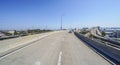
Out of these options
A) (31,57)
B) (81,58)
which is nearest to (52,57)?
(31,57)

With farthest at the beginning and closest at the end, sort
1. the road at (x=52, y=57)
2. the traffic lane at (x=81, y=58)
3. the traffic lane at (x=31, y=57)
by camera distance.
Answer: the traffic lane at (x=81, y=58), the road at (x=52, y=57), the traffic lane at (x=31, y=57)

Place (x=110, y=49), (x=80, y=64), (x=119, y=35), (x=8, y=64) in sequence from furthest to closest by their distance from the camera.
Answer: (x=119, y=35) < (x=110, y=49) < (x=80, y=64) < (x=8, y=64)

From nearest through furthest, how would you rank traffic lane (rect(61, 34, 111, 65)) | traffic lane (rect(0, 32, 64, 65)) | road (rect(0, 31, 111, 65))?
1. traffic lane (rect(0, 32, 64, 65))
2. road (rect(0, 31, 111, 65))
3. traffic lane (rect(61, 34, 111, 65))

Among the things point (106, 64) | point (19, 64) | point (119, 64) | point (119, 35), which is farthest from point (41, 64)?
point (119, 35)

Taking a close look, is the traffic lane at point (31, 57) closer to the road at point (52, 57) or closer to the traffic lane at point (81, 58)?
the road at point (52, 57)

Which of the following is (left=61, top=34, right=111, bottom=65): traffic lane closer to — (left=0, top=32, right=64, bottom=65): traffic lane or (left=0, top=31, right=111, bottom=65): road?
(left=0, top=31, right=111, bottom=65): road

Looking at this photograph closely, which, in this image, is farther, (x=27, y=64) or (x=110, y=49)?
(x=110, y=49)

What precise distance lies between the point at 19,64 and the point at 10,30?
50.2m

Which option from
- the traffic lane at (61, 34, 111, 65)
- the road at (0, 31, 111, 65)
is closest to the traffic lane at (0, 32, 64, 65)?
the road at (0, 31, 111, 65)

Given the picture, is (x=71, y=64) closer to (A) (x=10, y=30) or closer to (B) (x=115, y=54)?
(B) (x=115, y=54)

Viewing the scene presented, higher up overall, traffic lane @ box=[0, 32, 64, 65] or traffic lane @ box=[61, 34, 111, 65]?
traffic lane @ box=[0, 32, 64, 65]

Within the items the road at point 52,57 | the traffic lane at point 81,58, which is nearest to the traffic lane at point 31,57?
the road at point 52,57

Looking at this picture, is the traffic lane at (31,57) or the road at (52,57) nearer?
the traffic lane at (31,57)

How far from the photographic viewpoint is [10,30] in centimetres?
Answer: 5778
